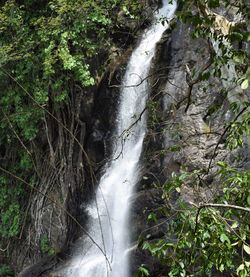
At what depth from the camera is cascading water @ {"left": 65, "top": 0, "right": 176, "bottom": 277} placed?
576 cm

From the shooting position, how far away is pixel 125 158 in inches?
273

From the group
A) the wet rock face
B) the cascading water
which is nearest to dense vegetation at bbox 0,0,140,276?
the cascading water

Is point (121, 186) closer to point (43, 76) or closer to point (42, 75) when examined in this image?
point (43, 76)

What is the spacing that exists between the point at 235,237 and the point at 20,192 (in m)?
6.15

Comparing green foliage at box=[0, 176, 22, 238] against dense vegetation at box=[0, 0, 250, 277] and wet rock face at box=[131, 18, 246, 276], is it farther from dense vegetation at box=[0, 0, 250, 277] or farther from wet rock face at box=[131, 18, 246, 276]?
wet rock face at box=[131, 18, 246, 276]

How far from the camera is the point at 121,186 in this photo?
666 cm

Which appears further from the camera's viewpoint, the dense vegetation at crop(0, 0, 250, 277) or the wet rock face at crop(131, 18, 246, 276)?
the dense vegetation at crop(0, 0, 250, 277)

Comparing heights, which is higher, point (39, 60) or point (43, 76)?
point (39, 60)

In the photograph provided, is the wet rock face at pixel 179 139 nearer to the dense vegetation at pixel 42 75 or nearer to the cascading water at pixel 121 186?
the cascading water at pixel 121 186

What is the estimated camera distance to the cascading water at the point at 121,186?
5758 mm

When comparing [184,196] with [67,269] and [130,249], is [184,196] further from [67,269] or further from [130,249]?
[67,269]

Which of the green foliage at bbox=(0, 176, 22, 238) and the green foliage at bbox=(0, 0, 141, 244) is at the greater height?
the green foliage at bbox=(0, 0, 141, 244)

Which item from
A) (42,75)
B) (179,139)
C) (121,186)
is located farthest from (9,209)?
(179,139)

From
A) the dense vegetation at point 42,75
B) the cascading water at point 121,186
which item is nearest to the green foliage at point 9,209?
the dense vegetation at point 42,75
